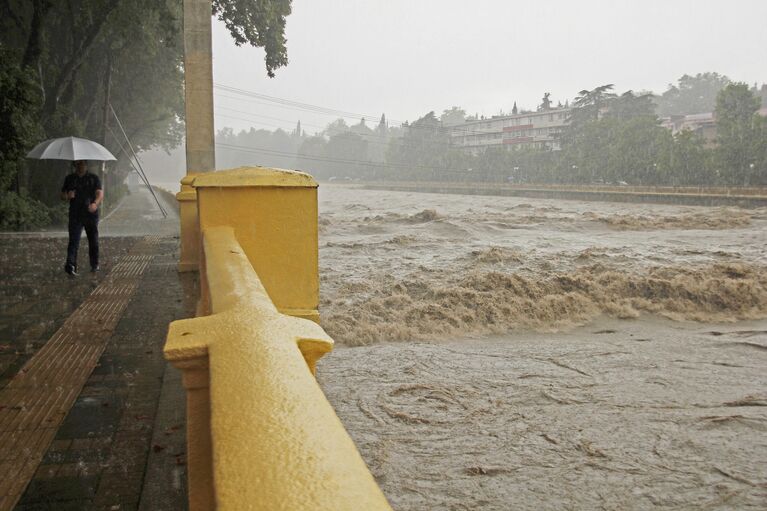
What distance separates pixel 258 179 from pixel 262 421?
2.59m

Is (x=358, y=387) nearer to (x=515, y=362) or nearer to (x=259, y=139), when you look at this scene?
(x=515, y=362)

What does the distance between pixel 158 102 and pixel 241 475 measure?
33942 mm

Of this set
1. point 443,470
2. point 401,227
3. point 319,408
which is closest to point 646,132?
point 401,227

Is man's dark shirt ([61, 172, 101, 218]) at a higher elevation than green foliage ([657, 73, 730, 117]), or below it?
below

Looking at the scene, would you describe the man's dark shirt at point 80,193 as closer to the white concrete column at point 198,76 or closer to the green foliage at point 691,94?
the white concrete column at point 198,76

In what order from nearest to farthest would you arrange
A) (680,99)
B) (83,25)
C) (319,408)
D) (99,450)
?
(319,408) → (99,450) → (83,25) → (680,99)

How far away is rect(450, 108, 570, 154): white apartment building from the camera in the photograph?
81375 millimetres

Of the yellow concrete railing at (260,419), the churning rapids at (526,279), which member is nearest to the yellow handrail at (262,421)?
the yellow concrete railing at (260,419)

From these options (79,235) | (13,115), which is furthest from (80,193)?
(13,115)

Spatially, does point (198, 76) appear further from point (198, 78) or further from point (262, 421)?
point (262, 421)

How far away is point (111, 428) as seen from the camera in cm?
326

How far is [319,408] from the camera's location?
108 centimetres

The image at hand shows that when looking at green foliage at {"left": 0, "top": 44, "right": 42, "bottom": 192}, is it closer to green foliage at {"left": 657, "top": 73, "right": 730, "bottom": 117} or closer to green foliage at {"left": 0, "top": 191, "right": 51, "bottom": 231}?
green foliage at {"left": 0, "top": 191, "right": 51, "bottom": 231}

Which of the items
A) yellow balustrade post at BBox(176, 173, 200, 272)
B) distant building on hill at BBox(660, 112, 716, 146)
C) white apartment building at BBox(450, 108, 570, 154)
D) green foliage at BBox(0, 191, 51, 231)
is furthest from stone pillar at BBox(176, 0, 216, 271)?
white apartment building at BBox(450, 108, 570, 154)
